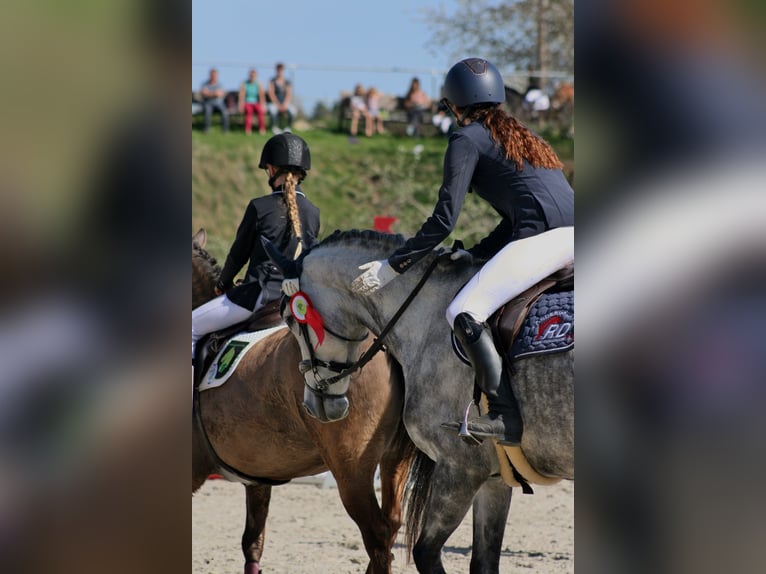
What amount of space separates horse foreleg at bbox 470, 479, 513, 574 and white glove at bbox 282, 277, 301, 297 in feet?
4.22

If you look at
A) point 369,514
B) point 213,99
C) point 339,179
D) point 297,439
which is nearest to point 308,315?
point 297,439

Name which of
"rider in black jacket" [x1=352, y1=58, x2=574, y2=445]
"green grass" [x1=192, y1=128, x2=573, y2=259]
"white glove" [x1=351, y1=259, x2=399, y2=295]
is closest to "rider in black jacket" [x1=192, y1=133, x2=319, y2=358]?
"white glove" [x1=351, y1=259, x2=399, y2=295]

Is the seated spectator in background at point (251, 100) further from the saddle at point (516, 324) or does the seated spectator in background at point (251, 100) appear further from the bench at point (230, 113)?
the saddle at point (516, 324)

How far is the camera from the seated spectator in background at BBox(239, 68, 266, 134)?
24188 mm

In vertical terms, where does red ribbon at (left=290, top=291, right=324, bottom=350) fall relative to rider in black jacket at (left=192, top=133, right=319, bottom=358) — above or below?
below

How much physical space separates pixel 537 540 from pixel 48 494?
6153 mm

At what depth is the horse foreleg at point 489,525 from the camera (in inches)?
187

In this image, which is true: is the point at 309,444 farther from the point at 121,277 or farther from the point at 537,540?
the point at 121,277

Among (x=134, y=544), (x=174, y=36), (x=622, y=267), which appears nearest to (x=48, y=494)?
(x=134, y=544)

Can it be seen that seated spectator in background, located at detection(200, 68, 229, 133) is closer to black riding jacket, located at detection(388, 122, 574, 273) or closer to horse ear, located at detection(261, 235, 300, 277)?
horse ear, located at detection(261, 235, 300, 277)

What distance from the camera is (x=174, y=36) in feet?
4.36

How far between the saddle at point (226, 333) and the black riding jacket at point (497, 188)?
6.05 feet

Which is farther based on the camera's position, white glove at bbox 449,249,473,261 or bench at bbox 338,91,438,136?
bench at bbox 338,91,438,136

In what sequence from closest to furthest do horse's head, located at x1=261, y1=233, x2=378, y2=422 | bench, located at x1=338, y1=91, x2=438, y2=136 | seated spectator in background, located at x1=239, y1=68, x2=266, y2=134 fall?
1. horse's head, located at x1=261, y1=233, x2=378, y2=422
2. seated spectator in background, located at x1=239, y1=68, x2=266, y2=134
3. bench, located at x1=338, y1=91, x2=438, y2=136
